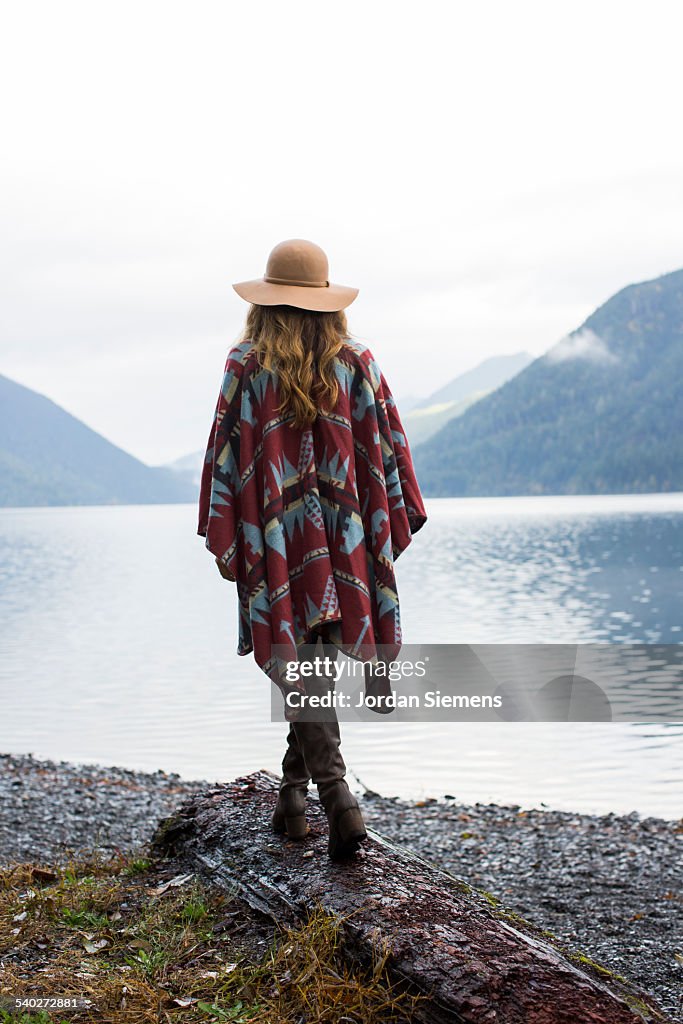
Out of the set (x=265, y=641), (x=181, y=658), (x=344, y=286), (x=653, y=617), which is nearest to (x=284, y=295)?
(x=344, y=286)

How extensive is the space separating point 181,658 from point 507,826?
552 inches

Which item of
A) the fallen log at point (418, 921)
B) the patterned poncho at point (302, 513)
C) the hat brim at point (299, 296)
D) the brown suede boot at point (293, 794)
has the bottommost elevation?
the fallen log at point (418, 921)

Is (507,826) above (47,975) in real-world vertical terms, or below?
below

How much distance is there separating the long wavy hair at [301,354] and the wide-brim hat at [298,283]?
75mm

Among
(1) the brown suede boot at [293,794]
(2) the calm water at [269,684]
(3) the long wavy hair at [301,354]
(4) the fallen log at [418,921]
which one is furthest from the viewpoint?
(2) the calm water at [269,684]

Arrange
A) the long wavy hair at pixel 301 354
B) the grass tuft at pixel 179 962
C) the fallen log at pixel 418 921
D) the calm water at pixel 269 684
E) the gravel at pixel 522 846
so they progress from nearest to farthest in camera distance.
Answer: the fallen log at pixel 418 921 → the grass tuft at pixel 179 962 → the long wavy hair at pixel 301 354 → the gravel at pixel 522 846 → the calm water at pixel 269 684

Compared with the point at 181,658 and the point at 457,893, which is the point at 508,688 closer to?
the point at 181,658

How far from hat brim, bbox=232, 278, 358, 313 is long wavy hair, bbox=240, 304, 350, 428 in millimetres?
71

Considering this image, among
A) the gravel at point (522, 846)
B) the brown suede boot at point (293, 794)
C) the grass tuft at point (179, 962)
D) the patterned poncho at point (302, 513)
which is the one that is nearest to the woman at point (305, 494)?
the patterned poncho at point (302, 513)

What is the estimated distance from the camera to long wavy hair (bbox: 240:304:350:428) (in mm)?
4438

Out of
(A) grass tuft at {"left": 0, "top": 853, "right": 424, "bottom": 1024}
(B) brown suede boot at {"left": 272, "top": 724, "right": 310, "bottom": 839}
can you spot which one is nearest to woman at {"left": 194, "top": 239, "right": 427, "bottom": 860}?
(B) brown suede boot at {"left": 272, "top": 724, "right": 310, "bottom": 839}

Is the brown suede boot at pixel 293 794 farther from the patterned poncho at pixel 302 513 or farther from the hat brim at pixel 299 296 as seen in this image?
the hat brim at pixel 299 296

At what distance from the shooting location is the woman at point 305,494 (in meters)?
4.46

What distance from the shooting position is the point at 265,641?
14.7 feet
